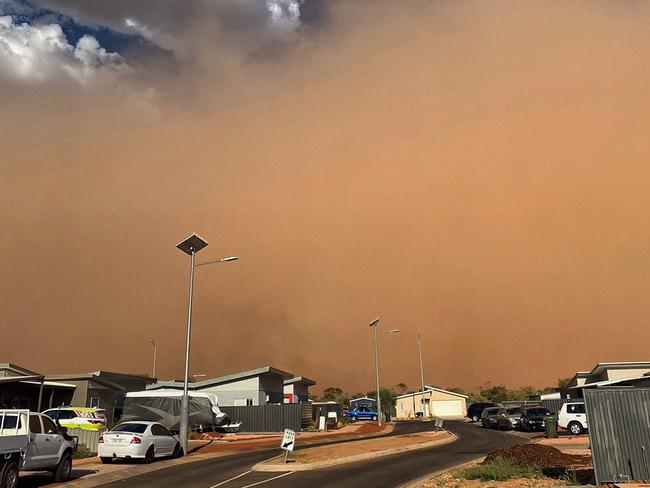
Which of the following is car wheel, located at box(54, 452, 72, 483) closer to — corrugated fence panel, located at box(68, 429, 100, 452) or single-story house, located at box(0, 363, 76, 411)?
corrugated fence panel, located at box(68, 429, 100, 452)

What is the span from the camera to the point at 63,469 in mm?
19359

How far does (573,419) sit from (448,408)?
5445cm

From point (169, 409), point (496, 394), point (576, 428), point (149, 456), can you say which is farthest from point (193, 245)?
point (496, 394)

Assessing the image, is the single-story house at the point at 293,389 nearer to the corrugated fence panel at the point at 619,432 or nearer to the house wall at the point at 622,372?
the house wall at the point at 622,372

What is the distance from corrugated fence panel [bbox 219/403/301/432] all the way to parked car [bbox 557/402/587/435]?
20442 mm

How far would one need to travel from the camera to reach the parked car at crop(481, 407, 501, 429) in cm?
5012

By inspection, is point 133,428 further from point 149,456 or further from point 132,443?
point 149,456

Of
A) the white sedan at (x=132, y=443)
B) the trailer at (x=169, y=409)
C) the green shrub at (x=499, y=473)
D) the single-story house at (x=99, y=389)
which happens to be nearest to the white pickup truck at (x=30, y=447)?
the white sedan at (x=132, y=443)

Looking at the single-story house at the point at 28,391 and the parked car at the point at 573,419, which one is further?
the single-story house at the point at 28,391

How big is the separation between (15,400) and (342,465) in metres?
28.3

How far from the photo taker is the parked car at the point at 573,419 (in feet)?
121

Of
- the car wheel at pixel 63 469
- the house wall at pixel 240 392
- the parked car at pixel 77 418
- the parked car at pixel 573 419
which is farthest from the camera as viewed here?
the house wall at pixel 240 392

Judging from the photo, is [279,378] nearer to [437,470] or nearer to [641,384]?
[437,470]

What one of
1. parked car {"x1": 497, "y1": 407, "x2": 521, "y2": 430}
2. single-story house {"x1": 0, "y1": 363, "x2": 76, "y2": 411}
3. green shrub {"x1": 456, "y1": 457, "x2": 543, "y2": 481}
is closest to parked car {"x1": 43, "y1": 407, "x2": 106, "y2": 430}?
single-story house {"x1": 0, "y1": 363, "x2": 76, "y2": 411}
